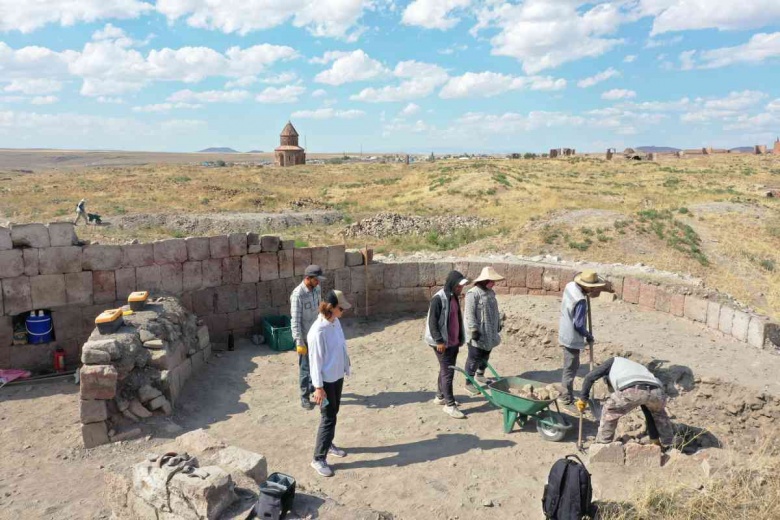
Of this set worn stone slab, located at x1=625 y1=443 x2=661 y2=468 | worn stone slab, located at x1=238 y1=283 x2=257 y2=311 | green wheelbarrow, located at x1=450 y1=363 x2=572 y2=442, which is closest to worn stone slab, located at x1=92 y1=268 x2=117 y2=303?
worn stone slab, located at x1=238 y1=283 x2=257 y2=311

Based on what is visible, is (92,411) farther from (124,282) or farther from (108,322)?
(124,282)

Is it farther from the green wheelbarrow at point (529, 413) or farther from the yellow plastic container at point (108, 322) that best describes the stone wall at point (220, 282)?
the green wheelbarrow at point (529, 413)

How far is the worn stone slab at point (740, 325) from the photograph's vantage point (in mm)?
9258

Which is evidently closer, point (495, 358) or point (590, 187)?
point (495, 358)

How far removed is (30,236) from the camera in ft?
31.1

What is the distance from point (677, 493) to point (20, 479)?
7.13 m

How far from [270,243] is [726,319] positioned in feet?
28.7

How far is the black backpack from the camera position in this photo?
188 inches

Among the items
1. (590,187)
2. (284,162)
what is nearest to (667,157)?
(590,187)

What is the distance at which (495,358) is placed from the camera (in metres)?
10.3

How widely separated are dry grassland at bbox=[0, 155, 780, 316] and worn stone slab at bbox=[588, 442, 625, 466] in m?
9.83

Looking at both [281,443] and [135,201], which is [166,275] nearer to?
[281,443]

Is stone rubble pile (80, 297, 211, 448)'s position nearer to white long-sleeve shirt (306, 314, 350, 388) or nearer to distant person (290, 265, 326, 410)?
distant person (290, 265, 326, 410)

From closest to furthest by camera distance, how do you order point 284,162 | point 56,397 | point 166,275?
point 56,397 < point 166,275 < point 284,162
